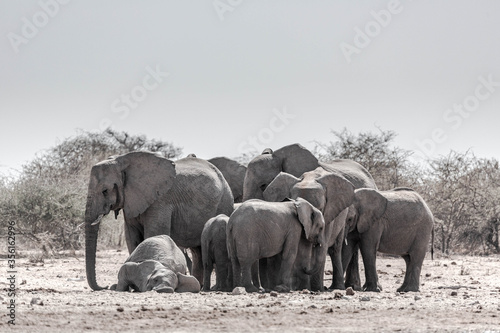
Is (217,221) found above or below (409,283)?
above

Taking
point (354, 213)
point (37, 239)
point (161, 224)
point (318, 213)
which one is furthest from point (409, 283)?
point (37, 239)

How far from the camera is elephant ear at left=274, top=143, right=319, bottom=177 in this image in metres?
18.0

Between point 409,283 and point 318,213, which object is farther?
point 409,283

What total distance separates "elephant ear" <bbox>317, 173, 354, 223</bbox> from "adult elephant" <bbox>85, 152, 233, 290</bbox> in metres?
2.41

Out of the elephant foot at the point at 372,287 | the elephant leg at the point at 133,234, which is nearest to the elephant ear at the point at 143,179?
the elephant leg at the point at 133,234

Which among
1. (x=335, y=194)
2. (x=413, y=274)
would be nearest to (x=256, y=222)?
(x=335, y=194)

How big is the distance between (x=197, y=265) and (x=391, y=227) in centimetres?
358

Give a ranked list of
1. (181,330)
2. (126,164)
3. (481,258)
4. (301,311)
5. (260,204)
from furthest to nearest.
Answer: (481,258), (126,164), (260,204), (301,311), (181,330)

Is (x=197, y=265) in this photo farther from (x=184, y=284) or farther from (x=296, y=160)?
(x=184, y=284)

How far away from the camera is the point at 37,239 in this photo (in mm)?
25469

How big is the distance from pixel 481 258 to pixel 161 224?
11.5m

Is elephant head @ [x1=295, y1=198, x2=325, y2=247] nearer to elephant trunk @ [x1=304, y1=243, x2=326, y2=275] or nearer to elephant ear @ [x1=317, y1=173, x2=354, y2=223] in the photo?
elephant trunk @ [x1=304, y1=243, x2=326, y2=275]

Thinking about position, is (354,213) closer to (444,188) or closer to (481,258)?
(481,258)

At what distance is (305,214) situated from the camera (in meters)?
14.7
